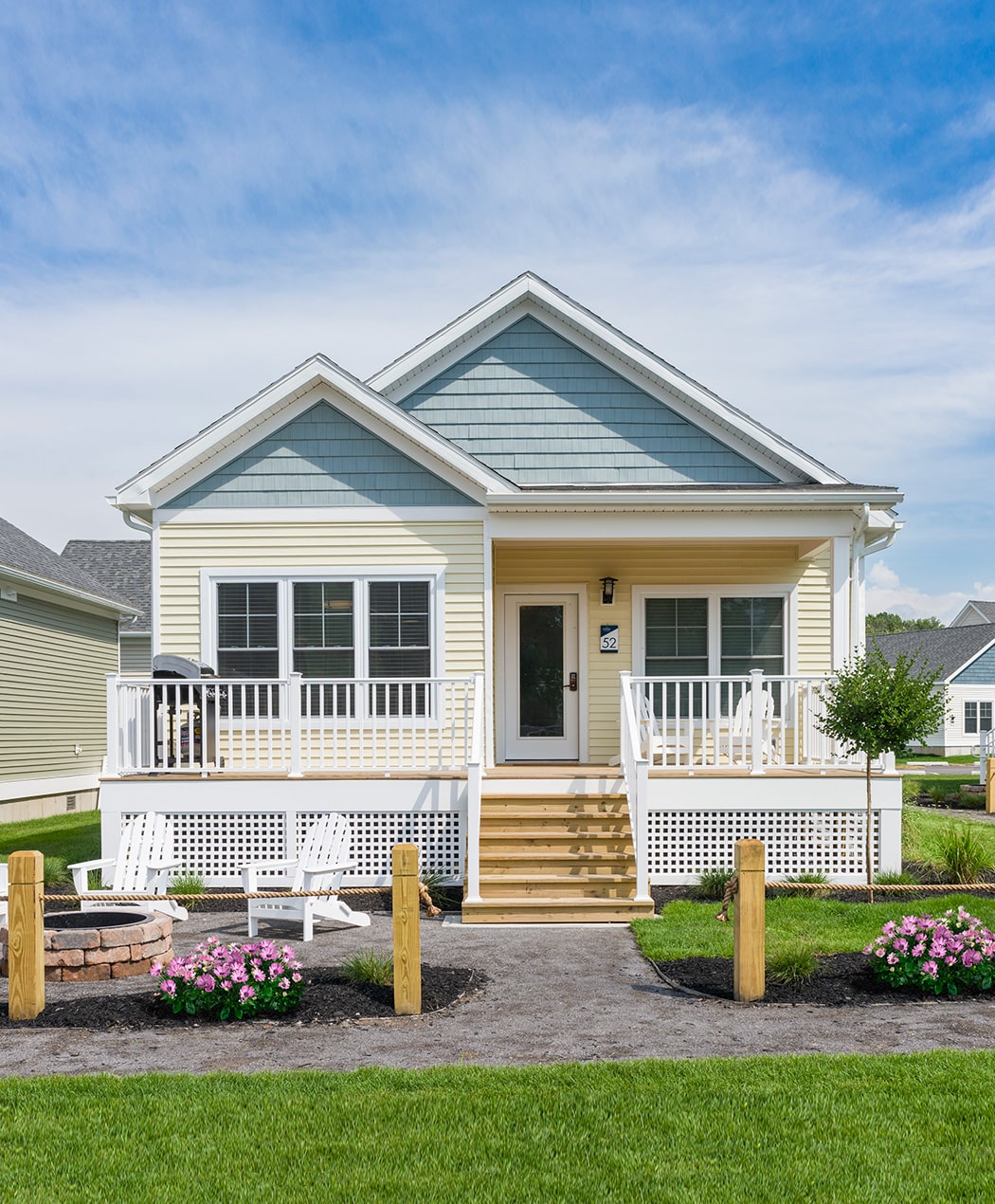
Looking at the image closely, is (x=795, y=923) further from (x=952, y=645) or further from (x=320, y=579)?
(x=952, y=645)

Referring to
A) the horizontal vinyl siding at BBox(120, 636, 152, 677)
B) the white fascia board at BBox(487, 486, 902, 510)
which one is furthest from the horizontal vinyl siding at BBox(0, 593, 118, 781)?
the white fascia board at BBox(487, 486, 902, 510)

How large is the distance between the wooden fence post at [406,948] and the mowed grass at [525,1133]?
1.27 metres

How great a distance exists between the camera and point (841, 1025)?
6.44 m

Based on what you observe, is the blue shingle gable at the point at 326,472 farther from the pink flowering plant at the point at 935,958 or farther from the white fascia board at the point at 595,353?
the pink flowering plant at the point at 935,958

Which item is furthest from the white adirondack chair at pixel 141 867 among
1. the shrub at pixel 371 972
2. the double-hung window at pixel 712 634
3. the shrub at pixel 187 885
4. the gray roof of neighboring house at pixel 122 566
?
the gray roof of neighboring house at pixel 122 566

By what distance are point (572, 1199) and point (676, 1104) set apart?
1.05 metres

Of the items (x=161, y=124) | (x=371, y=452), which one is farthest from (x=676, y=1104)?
(x=161, y=124)

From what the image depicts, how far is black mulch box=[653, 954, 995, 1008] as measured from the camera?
23.3 feet

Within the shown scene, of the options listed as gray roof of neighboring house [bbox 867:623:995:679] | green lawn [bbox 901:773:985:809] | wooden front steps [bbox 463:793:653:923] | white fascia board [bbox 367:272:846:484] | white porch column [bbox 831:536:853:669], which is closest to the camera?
wooden front steps [bbox 463:793:653:923]

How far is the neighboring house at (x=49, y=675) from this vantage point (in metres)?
19.6

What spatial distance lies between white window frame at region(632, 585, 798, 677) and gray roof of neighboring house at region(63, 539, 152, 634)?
47.5 feet

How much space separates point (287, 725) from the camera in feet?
41.8

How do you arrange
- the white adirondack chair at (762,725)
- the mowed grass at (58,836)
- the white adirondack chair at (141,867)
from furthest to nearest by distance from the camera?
the mowed grass at (58,836)
the white adirondack chair at (762,725)
the white adirondack chair at (141,867)

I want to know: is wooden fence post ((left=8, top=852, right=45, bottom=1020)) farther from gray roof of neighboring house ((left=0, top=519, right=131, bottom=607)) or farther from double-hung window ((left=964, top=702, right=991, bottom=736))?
double-hung window ((left=964, top=702, right=991, bottom=736))
